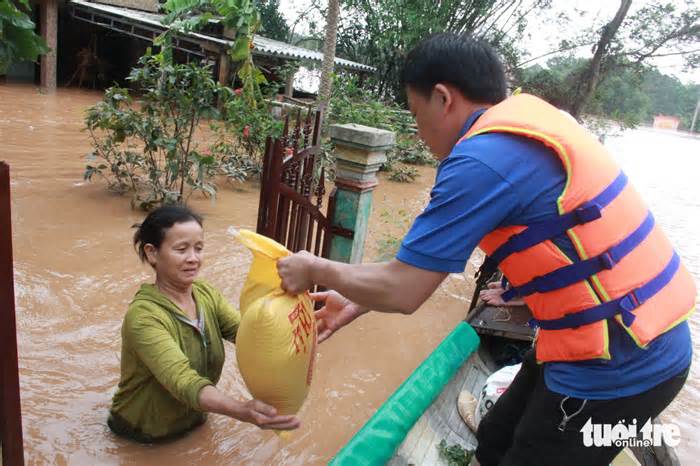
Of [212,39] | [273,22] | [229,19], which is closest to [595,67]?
[212,39]

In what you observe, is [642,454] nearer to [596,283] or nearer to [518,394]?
[518,394]

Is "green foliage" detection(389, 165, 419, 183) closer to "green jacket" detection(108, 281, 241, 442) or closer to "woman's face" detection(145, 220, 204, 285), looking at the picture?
"green jacket" detection(108, 281, 241, 442)

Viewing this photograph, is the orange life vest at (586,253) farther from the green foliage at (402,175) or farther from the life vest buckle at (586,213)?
the green foliage at (402,175)

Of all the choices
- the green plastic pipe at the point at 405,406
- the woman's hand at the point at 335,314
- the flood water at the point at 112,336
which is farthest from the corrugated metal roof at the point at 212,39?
the woman's hand at the point at 335,314

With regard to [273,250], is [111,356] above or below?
below

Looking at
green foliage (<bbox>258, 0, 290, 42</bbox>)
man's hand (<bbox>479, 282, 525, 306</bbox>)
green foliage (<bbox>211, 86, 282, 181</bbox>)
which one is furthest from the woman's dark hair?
green foliage (<bbox>258, 0, 290, 42</bbox>)

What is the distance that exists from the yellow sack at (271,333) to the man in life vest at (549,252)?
0.68 feet

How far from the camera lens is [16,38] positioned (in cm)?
195

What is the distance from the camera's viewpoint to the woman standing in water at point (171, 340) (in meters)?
2.05

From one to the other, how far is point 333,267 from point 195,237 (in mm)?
983

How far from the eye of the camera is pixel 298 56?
52.1 ft

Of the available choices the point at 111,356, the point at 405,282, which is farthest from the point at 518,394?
the point at 111,356

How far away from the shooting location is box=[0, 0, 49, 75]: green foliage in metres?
1.84

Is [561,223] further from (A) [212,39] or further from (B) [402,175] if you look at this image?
(A) [212,39]
